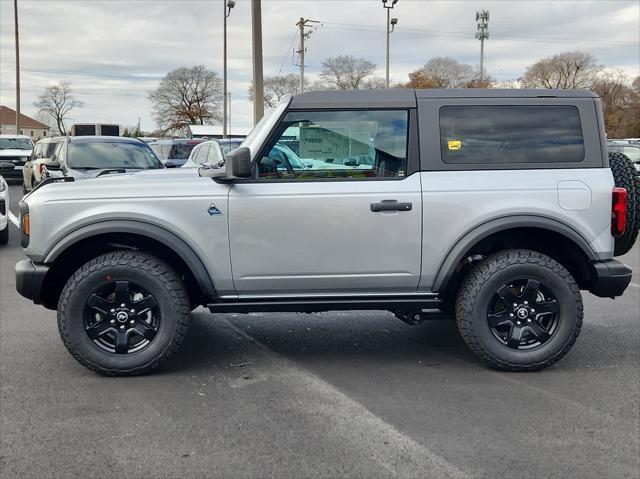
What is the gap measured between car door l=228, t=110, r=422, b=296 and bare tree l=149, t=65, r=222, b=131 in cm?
9590

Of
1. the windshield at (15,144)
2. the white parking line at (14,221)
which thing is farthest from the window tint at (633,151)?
the windshield at (15,144)

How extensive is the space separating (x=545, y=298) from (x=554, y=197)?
690mm

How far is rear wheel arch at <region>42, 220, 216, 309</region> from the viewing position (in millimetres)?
4672

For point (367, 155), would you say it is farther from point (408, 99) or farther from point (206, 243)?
point (206, 243)

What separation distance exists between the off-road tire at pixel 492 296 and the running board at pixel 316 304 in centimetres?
28

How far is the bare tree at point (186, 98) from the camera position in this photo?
98.9m

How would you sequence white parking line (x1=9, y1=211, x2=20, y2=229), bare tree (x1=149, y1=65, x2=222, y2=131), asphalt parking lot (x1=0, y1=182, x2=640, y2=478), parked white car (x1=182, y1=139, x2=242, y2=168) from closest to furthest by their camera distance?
asphalt parking lot (x1=0, y1=182, x2=640, y2=478), white parking line (x1=9, y1=211, x2=20, y2=229), parked white car (x1=182, y1=139, x2=242, y2=168), bare tree (x1=149, y1=65, x2=222, y2=131)

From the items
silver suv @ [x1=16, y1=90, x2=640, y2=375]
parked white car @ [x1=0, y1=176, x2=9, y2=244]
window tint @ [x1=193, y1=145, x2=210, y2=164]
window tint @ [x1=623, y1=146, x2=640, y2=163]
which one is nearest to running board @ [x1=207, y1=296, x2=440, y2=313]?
silver suv @ [x1=16, y1=90, x2=640, y2=375]

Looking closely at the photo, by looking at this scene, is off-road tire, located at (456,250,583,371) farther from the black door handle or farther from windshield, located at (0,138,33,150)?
Result: windshield, located at (0,138,33,150)

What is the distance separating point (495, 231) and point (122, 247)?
255 centimetres

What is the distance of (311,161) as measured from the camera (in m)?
4.82

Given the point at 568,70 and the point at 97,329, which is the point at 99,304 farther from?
the point at 568,70

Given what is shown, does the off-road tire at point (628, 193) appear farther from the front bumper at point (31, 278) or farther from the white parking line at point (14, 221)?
the white parking line at point (14, 221)

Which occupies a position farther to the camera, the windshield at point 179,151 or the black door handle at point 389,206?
the windshield at point 179,151
